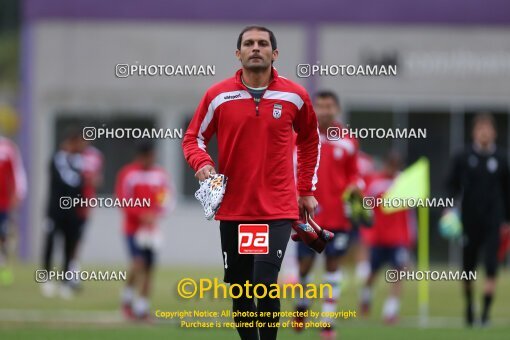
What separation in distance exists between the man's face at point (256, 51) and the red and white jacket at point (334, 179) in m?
3.98

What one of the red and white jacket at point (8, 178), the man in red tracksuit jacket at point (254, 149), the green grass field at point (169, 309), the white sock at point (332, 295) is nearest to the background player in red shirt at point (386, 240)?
the green grass field at point (169, 309)

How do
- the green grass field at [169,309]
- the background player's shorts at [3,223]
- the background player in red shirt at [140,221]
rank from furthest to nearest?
the background player's shorts at [3,223] → the background player in red shirt at [140,221] → the green grass field at [169,309]

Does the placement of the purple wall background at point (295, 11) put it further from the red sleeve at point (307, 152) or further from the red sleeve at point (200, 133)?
the red sleeve at point (200, 133)

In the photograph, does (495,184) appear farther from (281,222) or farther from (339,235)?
(281,222)

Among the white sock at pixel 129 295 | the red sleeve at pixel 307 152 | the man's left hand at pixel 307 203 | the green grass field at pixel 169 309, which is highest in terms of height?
the red sleeve at pixel 307 152

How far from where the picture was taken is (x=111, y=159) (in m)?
29.2

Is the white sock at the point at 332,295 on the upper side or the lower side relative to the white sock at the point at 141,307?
upper

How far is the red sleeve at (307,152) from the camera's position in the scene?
388 inches

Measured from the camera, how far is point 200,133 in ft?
31.8

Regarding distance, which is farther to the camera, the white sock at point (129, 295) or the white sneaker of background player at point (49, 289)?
the white sneaker of background player at point (49, 289)

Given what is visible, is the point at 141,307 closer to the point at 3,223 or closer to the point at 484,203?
the point at 484,203

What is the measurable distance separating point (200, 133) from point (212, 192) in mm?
656

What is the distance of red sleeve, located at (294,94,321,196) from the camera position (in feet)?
32.3

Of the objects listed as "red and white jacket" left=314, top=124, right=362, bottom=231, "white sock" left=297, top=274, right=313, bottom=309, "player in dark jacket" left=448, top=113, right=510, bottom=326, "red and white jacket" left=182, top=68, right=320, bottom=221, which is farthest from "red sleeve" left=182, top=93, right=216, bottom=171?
"player in dark jacket" left=448, top=113, right=510, bottom=326
